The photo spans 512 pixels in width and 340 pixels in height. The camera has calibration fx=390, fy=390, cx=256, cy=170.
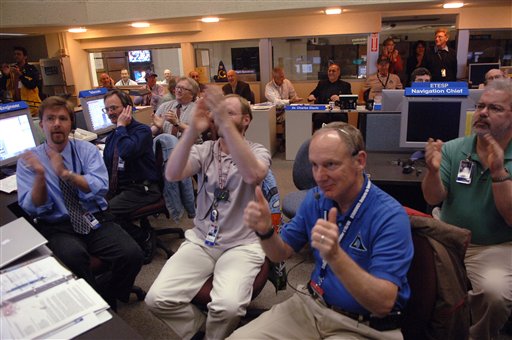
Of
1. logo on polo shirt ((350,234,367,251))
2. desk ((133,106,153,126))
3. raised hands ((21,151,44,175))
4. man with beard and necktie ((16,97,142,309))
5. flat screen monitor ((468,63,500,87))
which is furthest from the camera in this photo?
flat screen monitor ((468,63,500,87))

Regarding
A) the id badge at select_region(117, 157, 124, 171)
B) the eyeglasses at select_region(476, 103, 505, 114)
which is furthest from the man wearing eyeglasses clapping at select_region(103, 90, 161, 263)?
Answer: the eyeglasses at select_region(476, 103, 505, 114)

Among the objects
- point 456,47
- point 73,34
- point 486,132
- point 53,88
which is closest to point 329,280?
point 486,132

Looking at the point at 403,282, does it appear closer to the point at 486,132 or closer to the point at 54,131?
the point at 486,132

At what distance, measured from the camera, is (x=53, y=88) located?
820 centimetres

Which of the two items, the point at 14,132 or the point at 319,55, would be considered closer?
the point at 14,132

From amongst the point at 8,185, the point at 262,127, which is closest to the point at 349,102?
the point at 262,127

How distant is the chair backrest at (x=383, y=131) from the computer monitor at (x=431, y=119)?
0.75 feet

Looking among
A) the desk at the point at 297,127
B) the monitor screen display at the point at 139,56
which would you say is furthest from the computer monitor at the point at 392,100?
the monitor screen display at the point at 139,56

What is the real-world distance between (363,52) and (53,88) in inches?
252

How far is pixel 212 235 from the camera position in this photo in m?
2.04

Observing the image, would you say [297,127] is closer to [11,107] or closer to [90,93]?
[90,93]

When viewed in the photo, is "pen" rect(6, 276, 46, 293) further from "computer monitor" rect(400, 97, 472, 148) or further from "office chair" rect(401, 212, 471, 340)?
"computer monitor" rect(400, 97, 472, 148)

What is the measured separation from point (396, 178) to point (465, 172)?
517mm

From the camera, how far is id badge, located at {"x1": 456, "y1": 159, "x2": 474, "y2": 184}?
1975mm
